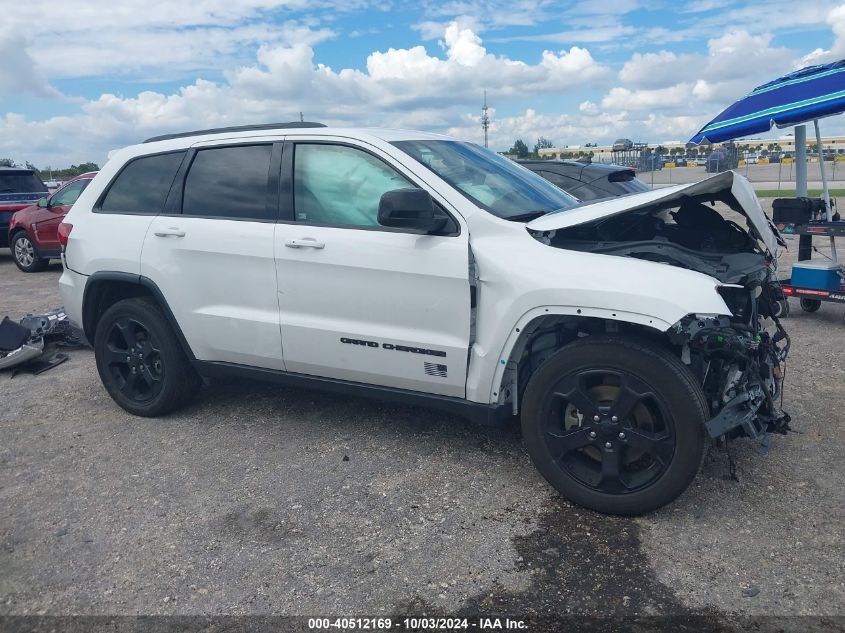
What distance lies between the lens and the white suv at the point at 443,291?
3291 mm

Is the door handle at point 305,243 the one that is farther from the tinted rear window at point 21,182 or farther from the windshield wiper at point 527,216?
the tinted rear window at point 21,182

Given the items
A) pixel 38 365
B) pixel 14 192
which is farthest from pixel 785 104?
pixel 14 192

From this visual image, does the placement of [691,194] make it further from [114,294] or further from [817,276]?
[817,276]

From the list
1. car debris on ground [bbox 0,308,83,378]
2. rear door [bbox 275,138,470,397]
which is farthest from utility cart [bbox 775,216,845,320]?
car debris on ground [bbox 0,308,83,378]

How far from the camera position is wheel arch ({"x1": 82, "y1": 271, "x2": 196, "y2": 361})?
4.64 metres

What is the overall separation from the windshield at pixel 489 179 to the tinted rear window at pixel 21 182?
11.9 m

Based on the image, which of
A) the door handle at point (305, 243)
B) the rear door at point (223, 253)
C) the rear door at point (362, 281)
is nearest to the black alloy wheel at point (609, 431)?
the rear door at point (362, 281)

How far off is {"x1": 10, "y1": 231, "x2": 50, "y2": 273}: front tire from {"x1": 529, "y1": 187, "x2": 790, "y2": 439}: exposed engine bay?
11666mm

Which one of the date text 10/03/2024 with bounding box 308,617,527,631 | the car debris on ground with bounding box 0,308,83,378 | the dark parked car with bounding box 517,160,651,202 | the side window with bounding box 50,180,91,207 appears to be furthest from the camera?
the side window with bounding box 50,180,91,207

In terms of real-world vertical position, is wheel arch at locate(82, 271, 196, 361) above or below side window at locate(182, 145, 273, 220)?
below

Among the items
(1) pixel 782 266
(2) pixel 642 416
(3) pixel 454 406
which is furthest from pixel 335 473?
(1) pixel 782 266

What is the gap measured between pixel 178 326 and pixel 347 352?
131cm

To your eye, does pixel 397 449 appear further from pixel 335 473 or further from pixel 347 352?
pixel 347 352

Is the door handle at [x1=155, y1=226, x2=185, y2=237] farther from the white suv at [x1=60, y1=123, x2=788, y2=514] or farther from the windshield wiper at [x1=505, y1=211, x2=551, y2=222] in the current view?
the windshield wiper at [x1=505, y1=211, x2=551, y2=222]
